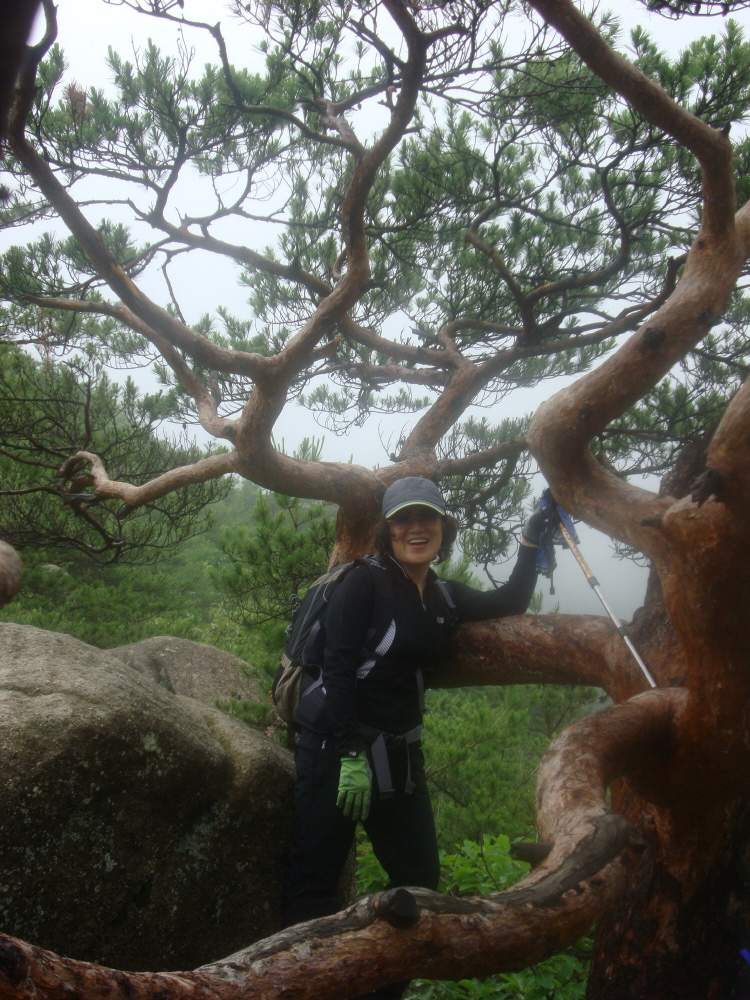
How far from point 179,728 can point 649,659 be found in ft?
5.94

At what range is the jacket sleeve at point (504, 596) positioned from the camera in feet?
8.91

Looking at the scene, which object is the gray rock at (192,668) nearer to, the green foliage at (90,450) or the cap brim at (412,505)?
the green foliage at (90,450)

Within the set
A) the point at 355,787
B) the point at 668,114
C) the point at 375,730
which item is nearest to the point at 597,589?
the point at 375,730

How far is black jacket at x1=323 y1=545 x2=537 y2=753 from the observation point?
2.20 m

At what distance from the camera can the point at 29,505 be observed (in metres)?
5.87

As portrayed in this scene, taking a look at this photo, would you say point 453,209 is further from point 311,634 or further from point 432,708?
point 432,708

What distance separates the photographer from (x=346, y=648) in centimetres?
226

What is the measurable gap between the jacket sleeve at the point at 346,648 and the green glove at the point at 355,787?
38mm

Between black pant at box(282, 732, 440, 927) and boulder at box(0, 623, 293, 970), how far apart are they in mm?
393

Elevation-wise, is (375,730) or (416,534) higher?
(416,534)

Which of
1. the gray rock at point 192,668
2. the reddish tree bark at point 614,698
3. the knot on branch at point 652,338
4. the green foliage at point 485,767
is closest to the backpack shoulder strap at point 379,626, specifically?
the reddish tree bark at point 614,698

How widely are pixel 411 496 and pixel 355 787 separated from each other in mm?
1015

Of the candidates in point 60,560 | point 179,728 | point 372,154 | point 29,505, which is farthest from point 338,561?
point 60,560

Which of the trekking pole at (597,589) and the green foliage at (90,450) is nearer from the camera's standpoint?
the trekking pole at (597,589)
